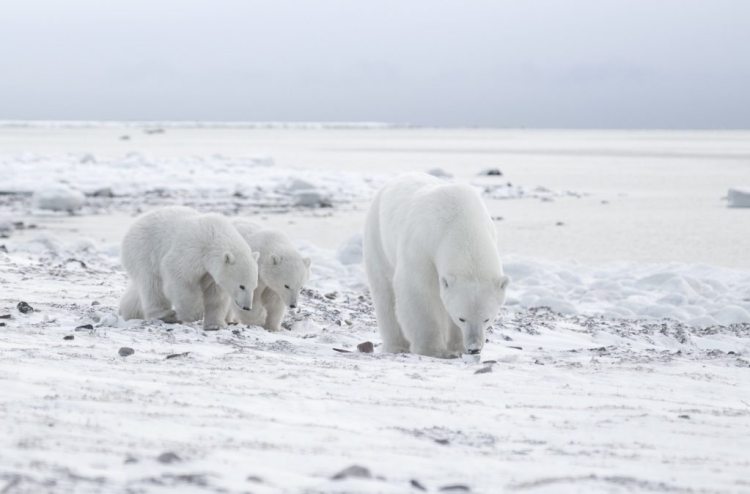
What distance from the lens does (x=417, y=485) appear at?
3.28 metres

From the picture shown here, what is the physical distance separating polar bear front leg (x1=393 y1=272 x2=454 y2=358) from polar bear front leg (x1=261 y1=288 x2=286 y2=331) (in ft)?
4.93

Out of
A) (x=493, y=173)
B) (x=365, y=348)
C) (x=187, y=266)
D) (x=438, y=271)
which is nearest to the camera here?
(x=438, y=271)

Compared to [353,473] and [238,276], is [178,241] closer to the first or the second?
[238,276]

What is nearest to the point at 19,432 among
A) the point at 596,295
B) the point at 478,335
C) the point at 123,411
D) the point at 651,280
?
the point at 123,411

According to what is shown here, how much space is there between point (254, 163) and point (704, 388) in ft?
104

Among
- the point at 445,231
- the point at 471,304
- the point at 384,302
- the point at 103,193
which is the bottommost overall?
the point at 103,193

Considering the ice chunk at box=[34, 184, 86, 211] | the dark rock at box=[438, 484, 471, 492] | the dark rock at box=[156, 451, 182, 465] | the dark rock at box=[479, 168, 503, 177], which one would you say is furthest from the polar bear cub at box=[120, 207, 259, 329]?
the dark rock at box=[479, 168, 503, 177]

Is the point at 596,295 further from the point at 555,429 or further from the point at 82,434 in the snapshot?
the point at 82,434

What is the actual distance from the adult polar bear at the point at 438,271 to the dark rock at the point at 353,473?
8.90 ft

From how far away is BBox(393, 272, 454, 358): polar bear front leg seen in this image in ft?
21.2

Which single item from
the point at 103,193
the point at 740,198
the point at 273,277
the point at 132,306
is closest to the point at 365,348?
the point at 273,277

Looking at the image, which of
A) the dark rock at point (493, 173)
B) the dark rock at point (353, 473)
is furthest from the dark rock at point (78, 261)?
the dark rock at point (493, 173)

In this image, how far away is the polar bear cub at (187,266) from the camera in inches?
271

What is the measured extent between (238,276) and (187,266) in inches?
13.7
